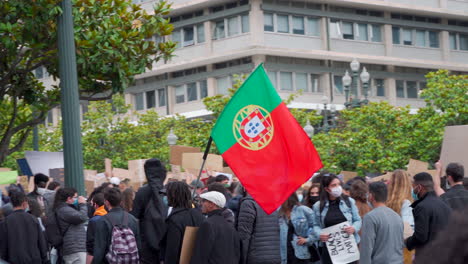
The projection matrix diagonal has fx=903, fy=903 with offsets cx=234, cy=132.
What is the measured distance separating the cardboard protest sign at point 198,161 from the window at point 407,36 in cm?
4424

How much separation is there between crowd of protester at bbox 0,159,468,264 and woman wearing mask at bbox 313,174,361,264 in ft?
0.04

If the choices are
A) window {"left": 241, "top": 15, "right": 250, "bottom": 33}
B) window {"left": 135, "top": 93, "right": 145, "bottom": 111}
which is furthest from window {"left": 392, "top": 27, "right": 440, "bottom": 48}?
window {"left": 135, "top": 93, "right": 145, "bottom": 111}

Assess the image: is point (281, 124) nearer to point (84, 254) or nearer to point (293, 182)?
point (293, 182)

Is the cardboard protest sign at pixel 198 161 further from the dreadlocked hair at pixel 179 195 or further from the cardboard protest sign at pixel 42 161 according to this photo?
the dreadlocked hair at pixel 179 195

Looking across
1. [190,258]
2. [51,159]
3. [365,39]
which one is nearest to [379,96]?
[365,39]

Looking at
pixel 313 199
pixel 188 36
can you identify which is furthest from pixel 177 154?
pixel 188 36

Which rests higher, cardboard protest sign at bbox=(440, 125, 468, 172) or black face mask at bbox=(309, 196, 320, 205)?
Answer: cardboard protest sign at bbox=(440, 125, 468, 172)

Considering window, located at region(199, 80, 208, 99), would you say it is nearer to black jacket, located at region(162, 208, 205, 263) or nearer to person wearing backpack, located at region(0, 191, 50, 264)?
person wearing backpack, located at region(0, 191, 50, 264)

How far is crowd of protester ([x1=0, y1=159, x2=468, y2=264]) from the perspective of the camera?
27.8ft

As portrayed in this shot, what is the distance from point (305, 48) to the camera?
54.4 meters

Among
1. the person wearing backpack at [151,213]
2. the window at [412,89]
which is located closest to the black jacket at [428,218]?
the person wearing backpack at [151,213]

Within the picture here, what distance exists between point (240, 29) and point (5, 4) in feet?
131

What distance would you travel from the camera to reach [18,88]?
15.4 metres

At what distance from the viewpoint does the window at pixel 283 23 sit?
175 feet
